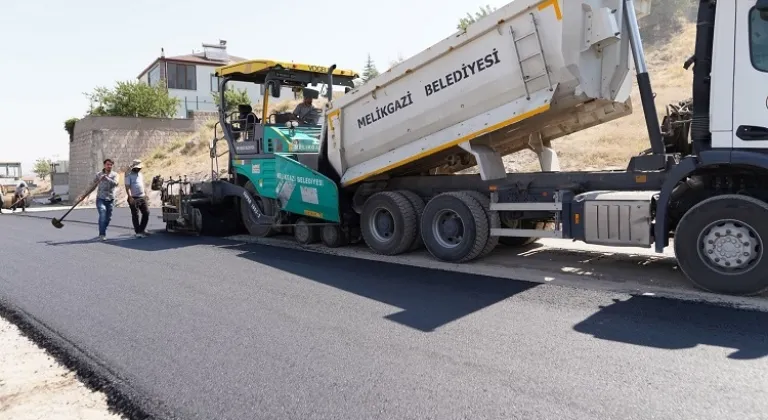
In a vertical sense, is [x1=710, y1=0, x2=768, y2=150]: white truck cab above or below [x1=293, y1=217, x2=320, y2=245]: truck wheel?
above

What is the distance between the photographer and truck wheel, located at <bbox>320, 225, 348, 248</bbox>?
28.6 ft

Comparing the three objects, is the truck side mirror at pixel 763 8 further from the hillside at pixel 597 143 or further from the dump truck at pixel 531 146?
the hillside at pixel 597 143

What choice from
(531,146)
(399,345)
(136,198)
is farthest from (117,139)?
(399,345)

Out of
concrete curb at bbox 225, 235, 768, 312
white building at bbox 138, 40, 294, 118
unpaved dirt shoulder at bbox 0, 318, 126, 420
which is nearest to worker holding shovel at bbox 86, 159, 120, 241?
concrete curb at bbox 225, 235, 768, 312

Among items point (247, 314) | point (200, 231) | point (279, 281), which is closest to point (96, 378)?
point (247, 314)

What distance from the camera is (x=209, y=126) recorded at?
3167cm

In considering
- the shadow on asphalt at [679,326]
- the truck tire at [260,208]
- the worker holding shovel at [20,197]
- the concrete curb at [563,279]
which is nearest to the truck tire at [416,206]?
the concrete curb at [563,279]

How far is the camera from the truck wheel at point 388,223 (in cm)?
770

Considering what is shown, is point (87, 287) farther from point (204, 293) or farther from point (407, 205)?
point (407, 205)

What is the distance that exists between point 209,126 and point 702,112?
29.2m

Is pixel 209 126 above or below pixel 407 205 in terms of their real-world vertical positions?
above

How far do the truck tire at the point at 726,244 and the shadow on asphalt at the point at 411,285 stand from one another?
143cm

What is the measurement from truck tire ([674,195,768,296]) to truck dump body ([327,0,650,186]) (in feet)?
5.76

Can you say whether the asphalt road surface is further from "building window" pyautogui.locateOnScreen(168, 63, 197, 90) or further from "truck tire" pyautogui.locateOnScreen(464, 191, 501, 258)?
"building window" pyautogui.locateOnScreen(168, 63, 197, 90)
